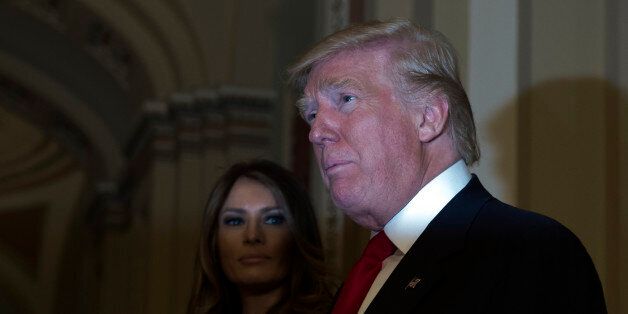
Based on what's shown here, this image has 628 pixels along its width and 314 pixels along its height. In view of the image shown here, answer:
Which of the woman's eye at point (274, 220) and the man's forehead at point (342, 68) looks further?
the woman's eye at point (274, 220)

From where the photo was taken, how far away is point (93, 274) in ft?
37.0

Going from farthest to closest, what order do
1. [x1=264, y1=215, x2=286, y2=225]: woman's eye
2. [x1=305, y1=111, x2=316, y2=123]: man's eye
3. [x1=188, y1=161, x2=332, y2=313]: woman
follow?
1. [x1=264, y1=215, x2=286, y2=225]: woman's eye
2. [x1=188, y1=161, x2=332, y2=313]: woman
3. [x1=305, y1=111, x2=316, y2=123]: man's eye

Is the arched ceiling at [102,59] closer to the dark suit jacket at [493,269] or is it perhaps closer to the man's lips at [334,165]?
the man's lips at [334,165]

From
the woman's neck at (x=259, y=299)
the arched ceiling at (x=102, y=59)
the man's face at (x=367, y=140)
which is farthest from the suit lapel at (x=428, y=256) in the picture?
the arched ceiling at (x=102, y=59)

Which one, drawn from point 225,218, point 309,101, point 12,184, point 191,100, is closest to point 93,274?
point 12,184

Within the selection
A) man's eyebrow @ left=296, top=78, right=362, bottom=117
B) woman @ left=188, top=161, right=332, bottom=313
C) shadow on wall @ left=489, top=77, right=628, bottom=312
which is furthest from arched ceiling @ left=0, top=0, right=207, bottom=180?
man's eyebrow @ left=296, top=78, right=362, bottom=117

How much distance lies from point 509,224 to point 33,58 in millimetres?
7912

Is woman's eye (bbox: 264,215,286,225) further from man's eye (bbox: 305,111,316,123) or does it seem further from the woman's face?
man's eye (bbox: 305,111,316,123)

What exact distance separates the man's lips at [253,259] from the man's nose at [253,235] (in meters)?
0.04

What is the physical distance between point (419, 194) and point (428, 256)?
0.60 feet

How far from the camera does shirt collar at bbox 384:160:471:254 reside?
93.7 inches

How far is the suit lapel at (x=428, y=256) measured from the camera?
2215 millimetres

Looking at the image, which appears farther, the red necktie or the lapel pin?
the red necktie

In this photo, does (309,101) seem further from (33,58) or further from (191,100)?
(33,58)
